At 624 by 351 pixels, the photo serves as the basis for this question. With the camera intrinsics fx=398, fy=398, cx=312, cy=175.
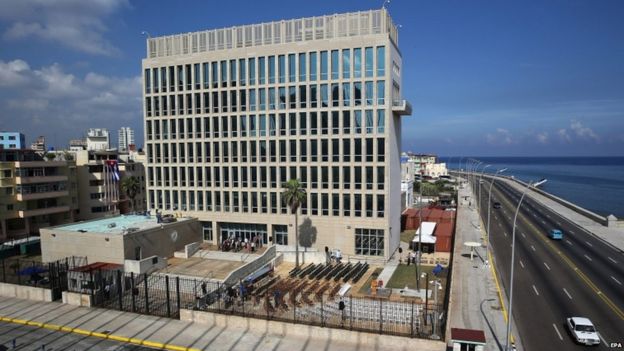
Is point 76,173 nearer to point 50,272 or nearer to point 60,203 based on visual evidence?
point 60,203

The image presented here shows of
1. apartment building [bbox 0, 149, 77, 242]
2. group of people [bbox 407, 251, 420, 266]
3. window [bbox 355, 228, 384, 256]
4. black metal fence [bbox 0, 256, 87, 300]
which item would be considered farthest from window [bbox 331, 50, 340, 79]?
apartment building [bbox 0, 149, 77, 242]

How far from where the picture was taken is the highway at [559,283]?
27438 mm

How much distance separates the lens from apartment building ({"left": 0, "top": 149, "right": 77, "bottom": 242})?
6250 centimetres

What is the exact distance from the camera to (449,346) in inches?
993

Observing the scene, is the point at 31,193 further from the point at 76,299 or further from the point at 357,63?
the point at 357,63

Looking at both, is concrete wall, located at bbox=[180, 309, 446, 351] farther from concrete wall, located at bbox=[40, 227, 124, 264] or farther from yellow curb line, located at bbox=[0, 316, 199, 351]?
concrete wall, located at bbox=[40, 227, 124, 264]

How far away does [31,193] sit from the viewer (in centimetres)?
6475

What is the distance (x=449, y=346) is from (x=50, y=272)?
3441 cm

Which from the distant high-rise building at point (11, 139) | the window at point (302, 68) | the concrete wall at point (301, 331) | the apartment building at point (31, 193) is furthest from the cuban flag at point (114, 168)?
the distant high-rise building at point (11, 139)

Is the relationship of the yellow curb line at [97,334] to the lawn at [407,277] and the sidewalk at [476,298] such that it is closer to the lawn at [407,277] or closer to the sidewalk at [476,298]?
the sidewalk at [476,298]

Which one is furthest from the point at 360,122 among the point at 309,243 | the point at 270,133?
the point at 309,243

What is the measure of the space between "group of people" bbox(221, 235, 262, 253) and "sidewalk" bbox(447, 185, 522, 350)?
26.0 metres

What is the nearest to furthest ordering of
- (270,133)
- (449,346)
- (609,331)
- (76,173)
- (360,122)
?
(449,346) < (609,331) < (360,122) < (270,133) < (76,173)

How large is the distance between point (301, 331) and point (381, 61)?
33810mm
